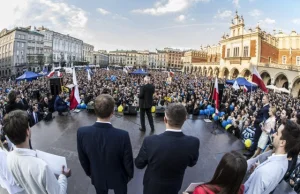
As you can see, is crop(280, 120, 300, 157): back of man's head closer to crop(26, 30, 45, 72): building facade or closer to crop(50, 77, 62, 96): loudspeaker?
crop(50, 77, 62, 96): loudspeaker

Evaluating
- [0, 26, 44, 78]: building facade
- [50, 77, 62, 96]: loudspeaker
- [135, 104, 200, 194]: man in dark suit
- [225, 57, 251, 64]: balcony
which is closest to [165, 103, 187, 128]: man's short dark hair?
[135, 104, 200, 194]: man in dark suit

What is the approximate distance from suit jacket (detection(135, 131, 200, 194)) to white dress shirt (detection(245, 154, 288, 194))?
2.11 feet

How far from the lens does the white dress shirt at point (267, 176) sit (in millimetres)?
2115

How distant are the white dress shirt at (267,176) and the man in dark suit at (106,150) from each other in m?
1.35

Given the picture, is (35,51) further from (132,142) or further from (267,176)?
(267,176)

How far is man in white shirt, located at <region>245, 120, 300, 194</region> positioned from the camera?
2.12 meters

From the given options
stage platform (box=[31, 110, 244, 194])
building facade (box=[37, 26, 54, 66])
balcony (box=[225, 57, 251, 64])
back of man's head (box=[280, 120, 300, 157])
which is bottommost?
stage platform (box=[31, 110, 244, 194])

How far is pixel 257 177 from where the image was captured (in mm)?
2162

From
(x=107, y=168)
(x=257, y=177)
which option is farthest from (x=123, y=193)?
(x=257, y=177)

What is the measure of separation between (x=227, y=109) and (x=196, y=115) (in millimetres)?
2880

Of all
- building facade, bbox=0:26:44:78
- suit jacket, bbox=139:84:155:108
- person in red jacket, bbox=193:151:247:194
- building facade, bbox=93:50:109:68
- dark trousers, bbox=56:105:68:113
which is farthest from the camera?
building facade, bbox=93:50:109:68

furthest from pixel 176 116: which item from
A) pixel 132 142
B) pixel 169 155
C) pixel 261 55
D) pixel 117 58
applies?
pixel 117 58

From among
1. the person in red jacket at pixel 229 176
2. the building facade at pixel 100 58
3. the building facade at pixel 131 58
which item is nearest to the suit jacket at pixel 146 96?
the person in red jacket at pixel 229 176

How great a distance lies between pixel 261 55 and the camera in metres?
38.5
